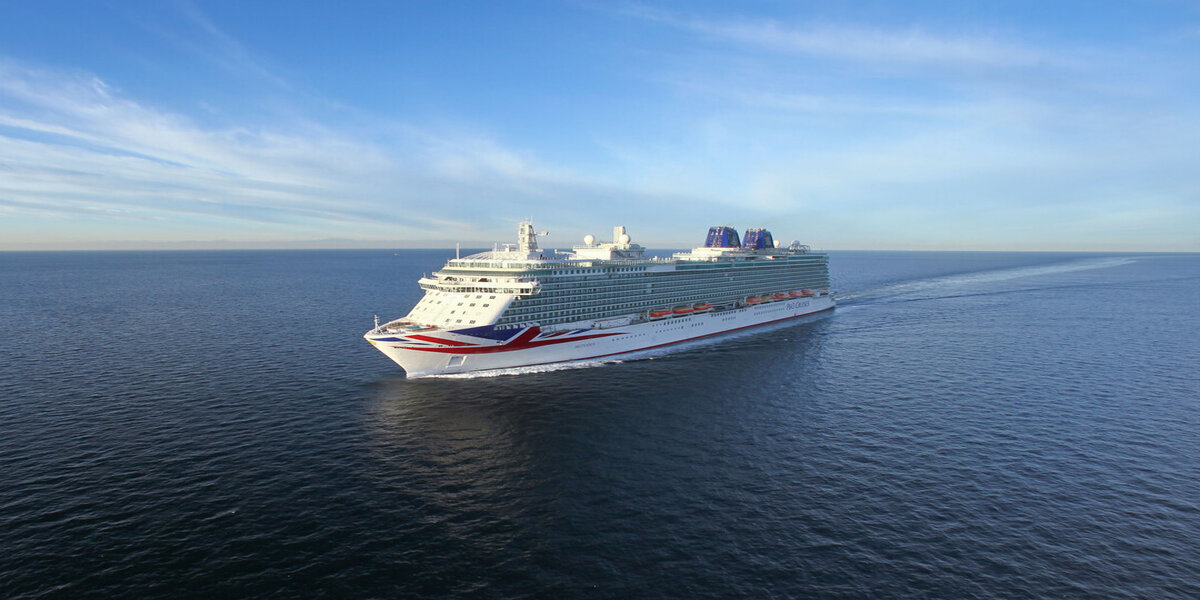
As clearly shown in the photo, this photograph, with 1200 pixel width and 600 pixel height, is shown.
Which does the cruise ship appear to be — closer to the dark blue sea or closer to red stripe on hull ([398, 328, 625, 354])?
red stripe on hull ([398, 328, 625, 354])

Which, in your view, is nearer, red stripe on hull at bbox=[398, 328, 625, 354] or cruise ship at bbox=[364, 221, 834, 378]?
red stripe on hull at bbox=[398, 328, 625, 354]

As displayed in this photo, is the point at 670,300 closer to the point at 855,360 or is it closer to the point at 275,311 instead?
the point at 855,360

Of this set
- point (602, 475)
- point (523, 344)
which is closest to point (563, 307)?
point (523, 344)

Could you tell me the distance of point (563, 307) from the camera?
212ft

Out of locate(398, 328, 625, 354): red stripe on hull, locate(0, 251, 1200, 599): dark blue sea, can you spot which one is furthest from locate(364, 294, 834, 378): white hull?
locate(0, 251, 1200, 599): dark blue sea

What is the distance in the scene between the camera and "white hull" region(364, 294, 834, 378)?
2156 inches

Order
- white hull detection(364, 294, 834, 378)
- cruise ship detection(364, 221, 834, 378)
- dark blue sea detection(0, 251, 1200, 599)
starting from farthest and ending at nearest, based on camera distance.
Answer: cruise ship detection(364, 221, 834, 378), white hull detection(364, 294, 834, 378), dark blue sea detection(0, 251, 1200, 599)

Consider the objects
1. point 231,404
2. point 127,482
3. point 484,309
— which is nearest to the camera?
point 127,482

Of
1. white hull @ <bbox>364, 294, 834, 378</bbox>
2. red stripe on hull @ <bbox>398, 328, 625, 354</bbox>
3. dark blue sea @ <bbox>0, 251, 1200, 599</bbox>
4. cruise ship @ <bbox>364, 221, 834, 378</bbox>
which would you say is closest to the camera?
dark blue sea @ <bbox>0, 251, 1200, 599</bbox>

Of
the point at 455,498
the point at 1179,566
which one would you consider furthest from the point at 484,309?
the point at 1179,566

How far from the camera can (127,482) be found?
108 ft

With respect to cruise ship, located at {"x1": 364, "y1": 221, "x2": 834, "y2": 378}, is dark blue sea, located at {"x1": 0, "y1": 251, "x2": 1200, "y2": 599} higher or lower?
lower

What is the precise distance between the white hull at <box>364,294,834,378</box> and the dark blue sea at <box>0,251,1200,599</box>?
2.58 meters

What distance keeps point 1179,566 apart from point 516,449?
37.6 m
